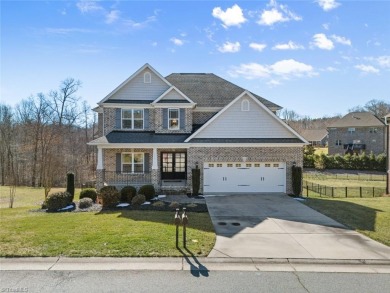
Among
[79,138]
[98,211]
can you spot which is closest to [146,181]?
[98,211]

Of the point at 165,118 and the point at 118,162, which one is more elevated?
the point at 165,118

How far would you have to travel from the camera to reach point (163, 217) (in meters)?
12.2

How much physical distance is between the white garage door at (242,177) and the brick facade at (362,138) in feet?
155

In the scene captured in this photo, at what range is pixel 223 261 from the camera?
7.63m

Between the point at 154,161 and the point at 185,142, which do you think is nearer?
the point at 154,161

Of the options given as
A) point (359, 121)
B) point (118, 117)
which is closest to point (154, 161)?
point (118, 117)

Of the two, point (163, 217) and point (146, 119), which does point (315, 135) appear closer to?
point (146, 119)

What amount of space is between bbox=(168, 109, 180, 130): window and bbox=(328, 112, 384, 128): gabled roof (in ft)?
170

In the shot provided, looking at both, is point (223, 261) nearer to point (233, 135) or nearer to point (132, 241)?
point (132, 241)

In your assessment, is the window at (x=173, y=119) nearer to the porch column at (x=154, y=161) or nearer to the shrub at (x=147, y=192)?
the porch column at (x=154, y=161)

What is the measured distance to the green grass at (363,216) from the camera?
10.4 metres

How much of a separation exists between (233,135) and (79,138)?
1463 inches

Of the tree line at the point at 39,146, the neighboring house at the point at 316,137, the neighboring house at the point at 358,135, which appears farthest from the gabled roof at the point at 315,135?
the tree line at the point at 39,146

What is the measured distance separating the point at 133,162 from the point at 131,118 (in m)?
3.32
